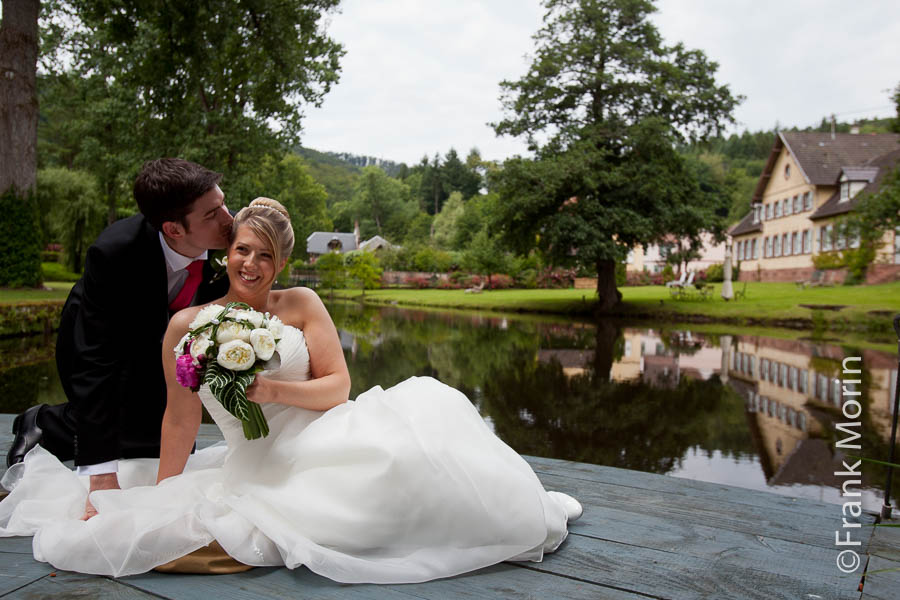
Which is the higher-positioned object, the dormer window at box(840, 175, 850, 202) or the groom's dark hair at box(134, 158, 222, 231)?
the dormer window at box(840, 175, 850, 202)

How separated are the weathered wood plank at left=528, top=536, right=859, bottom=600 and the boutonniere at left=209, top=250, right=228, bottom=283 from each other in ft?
6.40

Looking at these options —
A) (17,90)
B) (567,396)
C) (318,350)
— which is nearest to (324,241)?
(17,90)

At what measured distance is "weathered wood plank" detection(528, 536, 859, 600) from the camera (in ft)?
7.39

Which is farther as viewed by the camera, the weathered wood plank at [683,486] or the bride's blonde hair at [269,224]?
the weathered wood plank at [683,486]

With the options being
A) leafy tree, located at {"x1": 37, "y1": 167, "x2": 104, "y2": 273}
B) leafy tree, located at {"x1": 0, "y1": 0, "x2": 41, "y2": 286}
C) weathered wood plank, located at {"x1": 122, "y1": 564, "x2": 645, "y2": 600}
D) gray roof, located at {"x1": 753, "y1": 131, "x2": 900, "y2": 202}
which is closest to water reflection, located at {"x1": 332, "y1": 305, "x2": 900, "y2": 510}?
weathered wood plank, located at {"x1": 122, "y1": 564, "x2": 645, "y2": 600}

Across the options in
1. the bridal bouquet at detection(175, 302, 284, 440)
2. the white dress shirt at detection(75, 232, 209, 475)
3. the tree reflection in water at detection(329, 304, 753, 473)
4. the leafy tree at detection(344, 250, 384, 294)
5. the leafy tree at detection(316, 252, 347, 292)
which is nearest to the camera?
the bridal bouquet at detection(175, 302, 284, 440)

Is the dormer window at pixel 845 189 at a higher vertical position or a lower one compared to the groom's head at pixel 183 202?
higher

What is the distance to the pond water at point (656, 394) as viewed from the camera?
667cm

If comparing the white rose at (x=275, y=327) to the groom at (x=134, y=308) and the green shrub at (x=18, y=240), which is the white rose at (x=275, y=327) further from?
the green shrub at (x=18, y=240)

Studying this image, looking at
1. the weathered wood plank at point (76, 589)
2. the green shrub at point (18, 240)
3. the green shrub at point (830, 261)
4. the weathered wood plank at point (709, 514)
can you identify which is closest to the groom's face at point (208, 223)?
the weathered wood plank at point (76, 589)

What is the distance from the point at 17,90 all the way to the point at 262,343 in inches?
604

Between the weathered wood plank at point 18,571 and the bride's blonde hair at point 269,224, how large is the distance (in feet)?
4.82

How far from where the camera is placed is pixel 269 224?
2607 millimetres

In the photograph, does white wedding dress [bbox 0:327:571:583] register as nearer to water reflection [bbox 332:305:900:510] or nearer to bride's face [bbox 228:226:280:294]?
bride's face [bbox 228:226:280:294]
